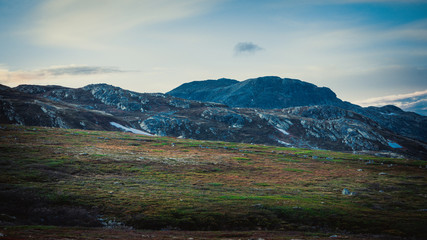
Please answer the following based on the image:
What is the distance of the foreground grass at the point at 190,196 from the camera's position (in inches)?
1225

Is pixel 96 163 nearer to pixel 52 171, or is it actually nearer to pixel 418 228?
pixel 52 171

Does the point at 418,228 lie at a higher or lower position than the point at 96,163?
lower

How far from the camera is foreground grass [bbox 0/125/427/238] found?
31.1 m

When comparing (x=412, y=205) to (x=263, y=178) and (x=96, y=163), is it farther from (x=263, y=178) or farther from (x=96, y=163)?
(x=96, y=163)

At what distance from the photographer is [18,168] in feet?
148

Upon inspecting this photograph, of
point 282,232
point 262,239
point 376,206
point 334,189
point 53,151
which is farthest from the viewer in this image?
point 53,151

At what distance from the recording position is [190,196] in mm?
39750

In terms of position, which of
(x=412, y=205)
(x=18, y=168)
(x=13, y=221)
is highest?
(x=18, y=168)

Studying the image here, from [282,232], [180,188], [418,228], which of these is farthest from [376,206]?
[180,188]

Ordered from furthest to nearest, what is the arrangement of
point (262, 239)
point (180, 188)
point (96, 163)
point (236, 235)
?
point (96, 163), point (180, 188), point (236, 235), point (262, 239)

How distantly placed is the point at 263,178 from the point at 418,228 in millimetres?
30395

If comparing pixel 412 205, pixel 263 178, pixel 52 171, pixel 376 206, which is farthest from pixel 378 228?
pixel 52 171

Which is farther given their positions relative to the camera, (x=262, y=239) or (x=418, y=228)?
(x=418, y=228)

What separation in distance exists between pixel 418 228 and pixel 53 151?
7240cm
